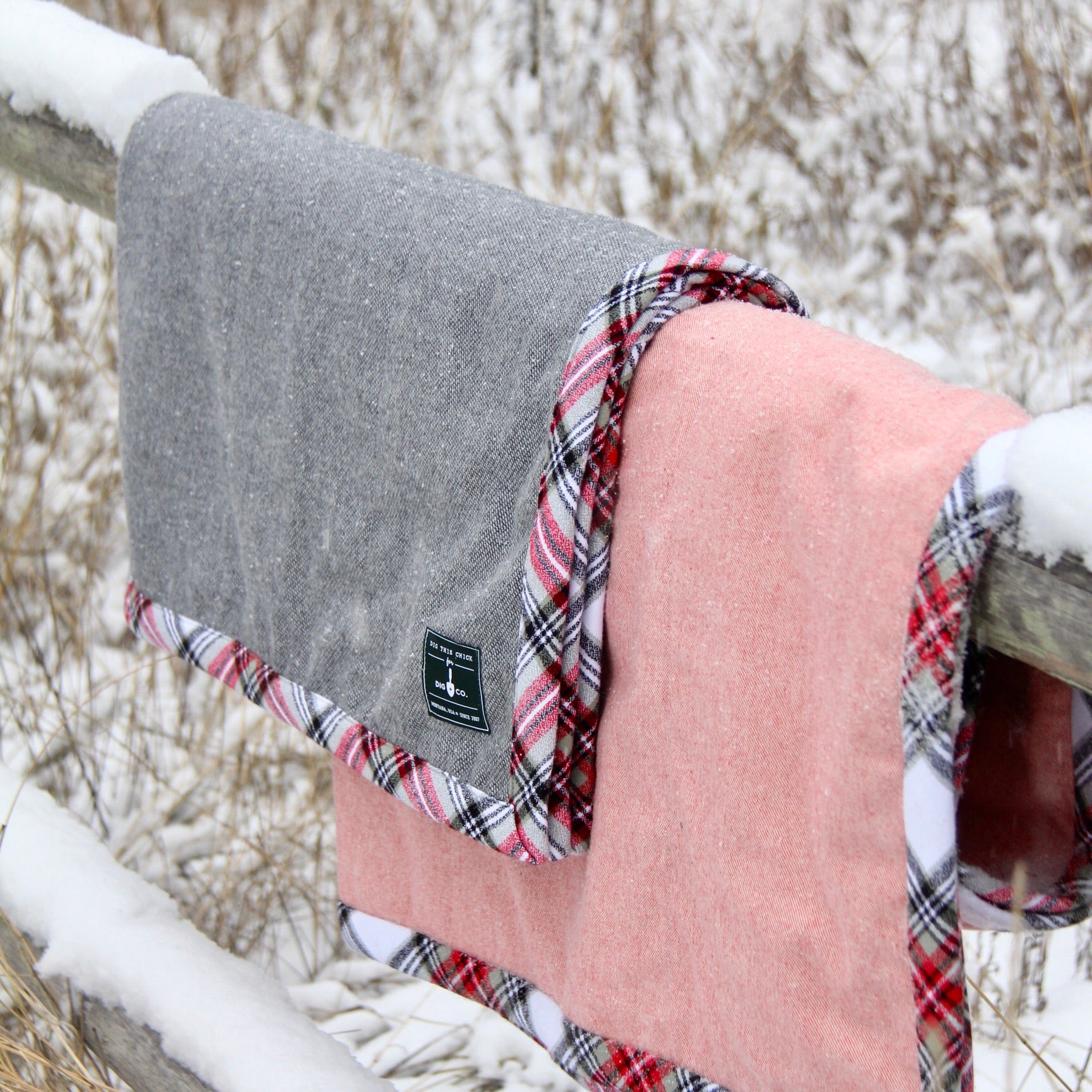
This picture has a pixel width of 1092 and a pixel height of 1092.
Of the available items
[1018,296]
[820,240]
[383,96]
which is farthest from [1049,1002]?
[383,96]

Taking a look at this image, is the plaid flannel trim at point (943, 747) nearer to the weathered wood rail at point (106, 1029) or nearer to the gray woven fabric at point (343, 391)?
the gray woven fabric at point (343, 391)

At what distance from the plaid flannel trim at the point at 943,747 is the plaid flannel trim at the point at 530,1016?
0.86ft

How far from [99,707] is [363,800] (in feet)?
6.27

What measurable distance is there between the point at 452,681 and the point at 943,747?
43 centimetres

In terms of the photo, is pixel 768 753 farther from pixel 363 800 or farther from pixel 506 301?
pixel 363 800

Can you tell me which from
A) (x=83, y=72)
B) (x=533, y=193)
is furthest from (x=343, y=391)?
(x=533, y=193)

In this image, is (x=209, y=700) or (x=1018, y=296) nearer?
(x=209, y=700)

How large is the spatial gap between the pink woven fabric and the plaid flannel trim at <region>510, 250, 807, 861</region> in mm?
15

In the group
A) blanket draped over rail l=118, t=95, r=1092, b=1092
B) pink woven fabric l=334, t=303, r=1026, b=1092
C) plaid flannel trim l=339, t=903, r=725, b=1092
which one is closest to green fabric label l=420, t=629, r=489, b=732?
blanket draped over rail l=118, t=95, r=1092, b=1092

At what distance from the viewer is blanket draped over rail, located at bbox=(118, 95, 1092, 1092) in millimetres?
683

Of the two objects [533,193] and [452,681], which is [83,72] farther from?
[533,193]

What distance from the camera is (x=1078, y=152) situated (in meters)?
3.62

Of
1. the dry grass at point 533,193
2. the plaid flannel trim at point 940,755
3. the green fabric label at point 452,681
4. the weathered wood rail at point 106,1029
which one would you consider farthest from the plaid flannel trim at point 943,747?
the dry grass at point 533,193

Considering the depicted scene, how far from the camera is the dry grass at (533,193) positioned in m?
2.47
